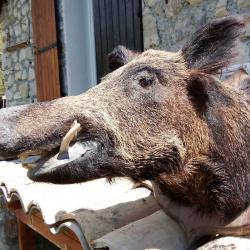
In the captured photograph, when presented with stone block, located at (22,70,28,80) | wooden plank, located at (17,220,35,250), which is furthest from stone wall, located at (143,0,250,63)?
stone block, located at (22,70,28,80)

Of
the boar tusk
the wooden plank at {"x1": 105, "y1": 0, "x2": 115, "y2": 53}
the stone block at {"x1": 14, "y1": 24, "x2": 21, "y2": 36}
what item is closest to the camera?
the boar tusk

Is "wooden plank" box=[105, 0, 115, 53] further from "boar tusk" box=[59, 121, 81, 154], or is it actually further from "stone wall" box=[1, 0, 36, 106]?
"boar tusk" box=[59, 121, 81, 154]

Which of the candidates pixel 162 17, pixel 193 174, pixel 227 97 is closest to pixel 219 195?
pixel 193 174

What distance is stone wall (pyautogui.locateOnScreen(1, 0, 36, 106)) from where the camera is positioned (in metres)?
5.78

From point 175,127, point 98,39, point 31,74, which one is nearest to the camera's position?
point 175,127

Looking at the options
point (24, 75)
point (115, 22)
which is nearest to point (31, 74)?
point (24, 75)

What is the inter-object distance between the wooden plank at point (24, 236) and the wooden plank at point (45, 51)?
8.53 feet

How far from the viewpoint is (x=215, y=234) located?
1284mm

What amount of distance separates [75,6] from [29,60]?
50.0 inches

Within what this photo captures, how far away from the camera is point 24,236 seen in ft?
8.07

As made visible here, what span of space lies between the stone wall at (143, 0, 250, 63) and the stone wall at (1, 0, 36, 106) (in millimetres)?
2658

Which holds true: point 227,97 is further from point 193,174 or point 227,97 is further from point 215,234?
point 215,234

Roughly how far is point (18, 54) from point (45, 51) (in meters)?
1.15

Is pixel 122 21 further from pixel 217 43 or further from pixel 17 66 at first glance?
pixel 217 43
